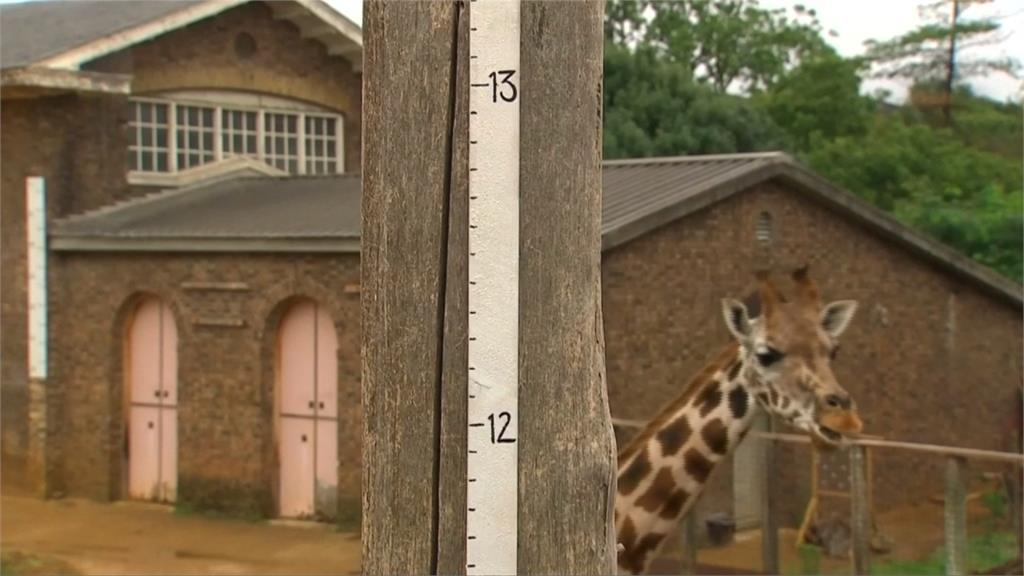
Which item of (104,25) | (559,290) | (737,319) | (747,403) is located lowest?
(747,403)

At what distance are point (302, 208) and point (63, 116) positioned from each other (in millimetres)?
3017

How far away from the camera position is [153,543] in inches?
596

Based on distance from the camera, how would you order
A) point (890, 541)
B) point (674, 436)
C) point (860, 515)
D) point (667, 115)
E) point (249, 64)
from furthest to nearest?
point (667, 115) < point (249, 64) < point (890, 541) < point (860, 515) < point (674, 436)

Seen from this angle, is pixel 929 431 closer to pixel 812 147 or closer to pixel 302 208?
pixel 302 208

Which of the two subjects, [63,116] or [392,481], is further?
[63,116]

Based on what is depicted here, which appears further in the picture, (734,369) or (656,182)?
(656,182)

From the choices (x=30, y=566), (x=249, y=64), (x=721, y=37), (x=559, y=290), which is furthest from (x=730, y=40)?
(x=559, y=290)

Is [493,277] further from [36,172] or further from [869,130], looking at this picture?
[869,130]

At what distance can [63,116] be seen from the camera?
18094mm

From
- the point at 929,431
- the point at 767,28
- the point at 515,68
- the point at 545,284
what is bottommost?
the point at 929,431

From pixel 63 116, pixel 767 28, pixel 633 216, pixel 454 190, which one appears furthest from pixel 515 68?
pixel 767 28

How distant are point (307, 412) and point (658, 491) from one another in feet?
30.9

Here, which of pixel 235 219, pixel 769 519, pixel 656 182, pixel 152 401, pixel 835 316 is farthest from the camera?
pixel 152 401

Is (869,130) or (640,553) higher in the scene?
(869,130)
